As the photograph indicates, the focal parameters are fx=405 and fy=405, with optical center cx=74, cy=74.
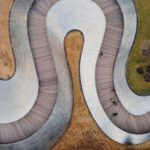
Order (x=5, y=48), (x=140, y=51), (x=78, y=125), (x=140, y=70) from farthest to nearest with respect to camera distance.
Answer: (x=140, y=51), (x=140, y=70), (x=78, y=125), (x=5, y=48)

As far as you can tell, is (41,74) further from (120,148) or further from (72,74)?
(120,148)

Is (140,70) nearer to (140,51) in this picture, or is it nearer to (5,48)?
(140,51)

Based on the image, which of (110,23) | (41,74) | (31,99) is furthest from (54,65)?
(110,23)

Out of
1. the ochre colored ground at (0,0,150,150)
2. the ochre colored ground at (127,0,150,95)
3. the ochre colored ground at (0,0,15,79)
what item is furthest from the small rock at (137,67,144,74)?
the ochre colored ground at (0,0,15,79)

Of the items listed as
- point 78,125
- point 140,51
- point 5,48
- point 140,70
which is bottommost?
point 78,125

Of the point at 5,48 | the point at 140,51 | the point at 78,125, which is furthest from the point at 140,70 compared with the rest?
the point at 5,48
